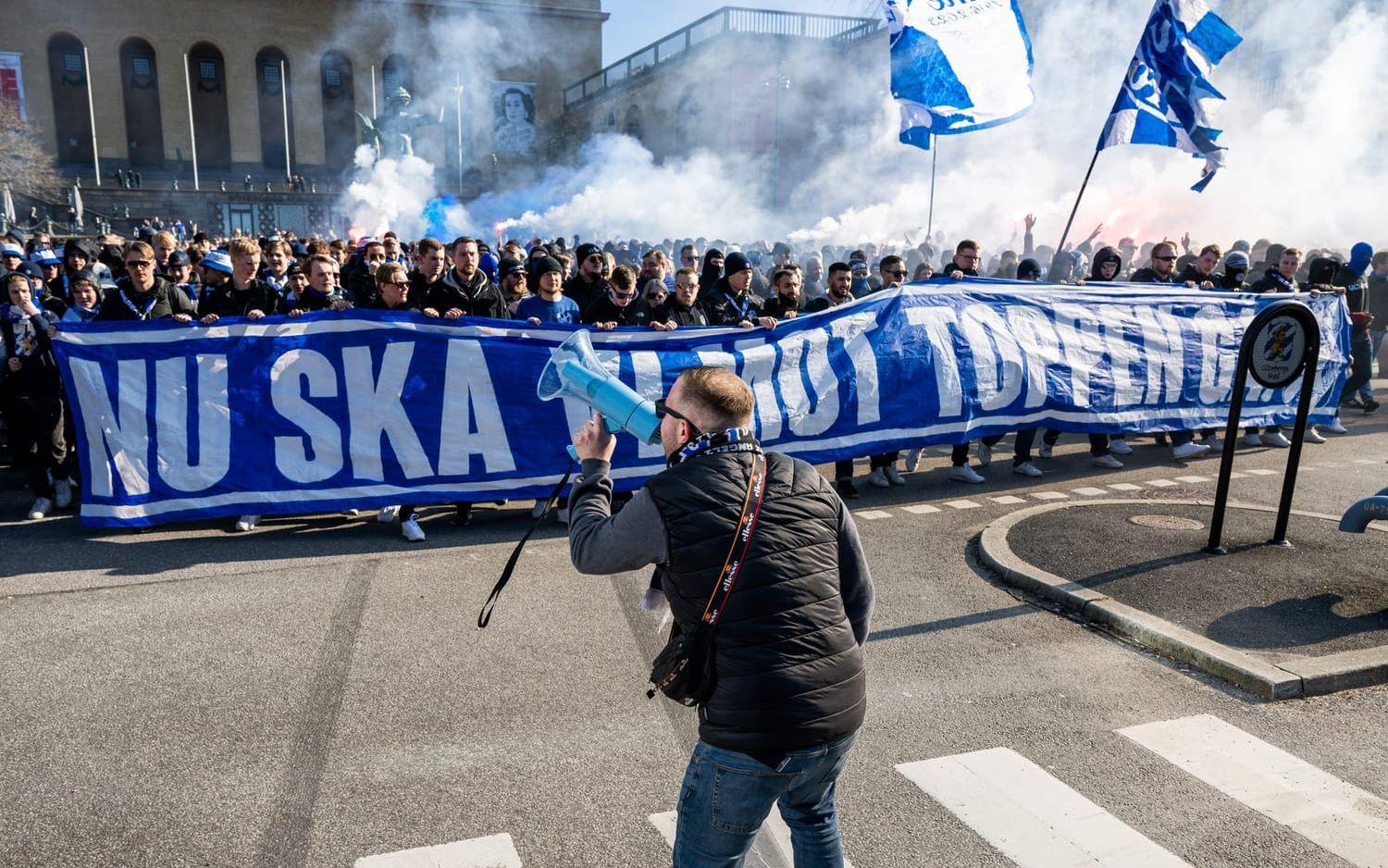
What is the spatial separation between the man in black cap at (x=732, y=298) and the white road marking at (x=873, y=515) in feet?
5.64

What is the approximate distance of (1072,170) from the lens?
28.3m

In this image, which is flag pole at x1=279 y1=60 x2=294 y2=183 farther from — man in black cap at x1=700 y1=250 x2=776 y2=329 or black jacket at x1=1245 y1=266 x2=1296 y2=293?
black jacket at x1=1245 y1=266 x2=1296 y2=293

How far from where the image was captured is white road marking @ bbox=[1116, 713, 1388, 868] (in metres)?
3.10

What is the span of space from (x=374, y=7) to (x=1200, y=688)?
61.9 metres

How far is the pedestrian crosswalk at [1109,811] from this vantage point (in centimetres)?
298

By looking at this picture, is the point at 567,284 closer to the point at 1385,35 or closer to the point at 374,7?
the point at 1385,35

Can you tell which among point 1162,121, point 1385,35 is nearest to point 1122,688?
point 1162,121

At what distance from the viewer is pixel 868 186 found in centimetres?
3478

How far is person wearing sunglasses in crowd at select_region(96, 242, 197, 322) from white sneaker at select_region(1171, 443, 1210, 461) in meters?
8.62

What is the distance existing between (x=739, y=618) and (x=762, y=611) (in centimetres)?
6

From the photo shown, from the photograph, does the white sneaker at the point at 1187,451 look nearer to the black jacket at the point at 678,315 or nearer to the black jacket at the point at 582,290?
the black jacket at the point at 678,315

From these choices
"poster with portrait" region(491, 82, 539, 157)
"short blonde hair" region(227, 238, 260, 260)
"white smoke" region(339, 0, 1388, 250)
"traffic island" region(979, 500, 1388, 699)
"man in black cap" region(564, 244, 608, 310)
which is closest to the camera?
"traffic island" region(979, 500, 1388, 699)

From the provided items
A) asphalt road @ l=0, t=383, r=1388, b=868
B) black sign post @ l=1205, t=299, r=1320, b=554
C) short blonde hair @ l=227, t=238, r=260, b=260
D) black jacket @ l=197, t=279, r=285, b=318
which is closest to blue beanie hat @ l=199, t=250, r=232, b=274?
black jacket @ l=197, t=279, r=285, b=318

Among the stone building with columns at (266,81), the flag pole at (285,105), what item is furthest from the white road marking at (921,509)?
the flag pole at (285,105)
